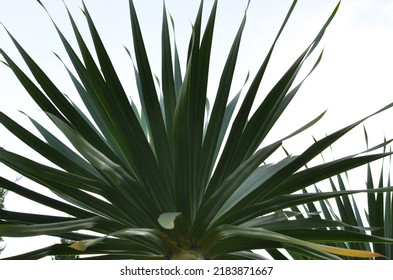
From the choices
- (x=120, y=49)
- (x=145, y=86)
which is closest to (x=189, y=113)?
(x=145, y=86)

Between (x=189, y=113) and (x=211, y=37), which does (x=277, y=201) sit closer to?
(x=189, y=113)

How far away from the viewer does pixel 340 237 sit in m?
1.62

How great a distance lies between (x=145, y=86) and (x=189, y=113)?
0.17m

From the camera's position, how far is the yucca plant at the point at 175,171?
1518 millimetres

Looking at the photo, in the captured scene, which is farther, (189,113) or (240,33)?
(240,33)

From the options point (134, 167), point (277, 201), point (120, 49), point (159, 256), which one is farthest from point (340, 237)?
point (120, 49)

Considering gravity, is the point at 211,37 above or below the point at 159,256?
above

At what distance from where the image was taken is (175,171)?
5.02 ft

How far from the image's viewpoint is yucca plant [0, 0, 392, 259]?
1518 mm

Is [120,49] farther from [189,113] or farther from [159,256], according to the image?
[159,256]
